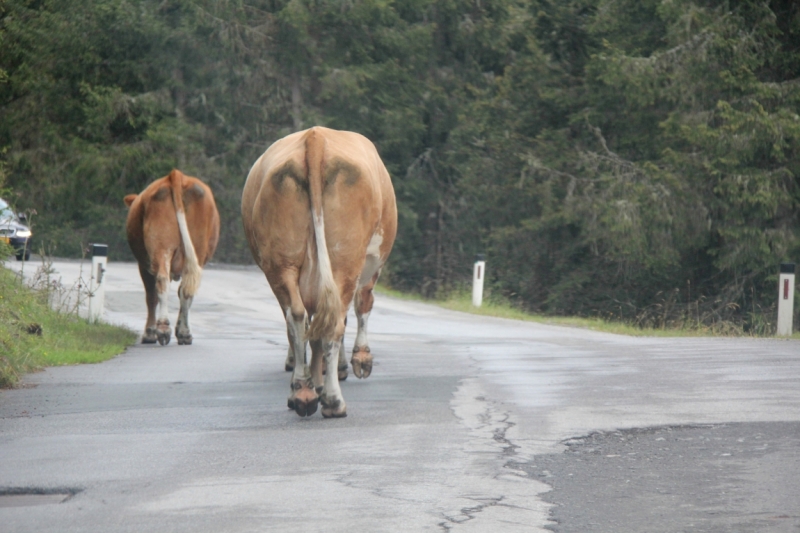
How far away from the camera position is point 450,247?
40781 mm

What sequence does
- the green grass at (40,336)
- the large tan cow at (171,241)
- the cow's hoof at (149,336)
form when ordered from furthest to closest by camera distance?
the cow's hoof at (149,336), the large tan cow at (171,241), the green grass at (40,336)

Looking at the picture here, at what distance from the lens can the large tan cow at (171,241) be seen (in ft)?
45.4

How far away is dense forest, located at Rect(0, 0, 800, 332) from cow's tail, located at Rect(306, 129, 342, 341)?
14.2 metres

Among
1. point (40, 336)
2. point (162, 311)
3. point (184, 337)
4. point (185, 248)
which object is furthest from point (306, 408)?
point (185, 248)

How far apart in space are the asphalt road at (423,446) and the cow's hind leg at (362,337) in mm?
173

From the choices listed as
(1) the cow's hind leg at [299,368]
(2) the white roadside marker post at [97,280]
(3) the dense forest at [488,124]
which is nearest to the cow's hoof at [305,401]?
(1) the cow's hind leg at [299,368]

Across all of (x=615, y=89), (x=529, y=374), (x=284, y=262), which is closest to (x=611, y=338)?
(x=529, y=374)

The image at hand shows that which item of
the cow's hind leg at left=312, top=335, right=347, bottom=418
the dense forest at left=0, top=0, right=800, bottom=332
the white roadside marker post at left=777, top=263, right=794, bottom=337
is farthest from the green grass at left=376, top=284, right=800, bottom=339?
the cow's hind leg at left=312, top=335, right=347, bottom=418

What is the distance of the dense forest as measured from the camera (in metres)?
24.9

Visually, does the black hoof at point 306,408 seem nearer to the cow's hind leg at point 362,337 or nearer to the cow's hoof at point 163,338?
the cow's hind leg at point 362,337

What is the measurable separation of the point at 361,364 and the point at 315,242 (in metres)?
2.09

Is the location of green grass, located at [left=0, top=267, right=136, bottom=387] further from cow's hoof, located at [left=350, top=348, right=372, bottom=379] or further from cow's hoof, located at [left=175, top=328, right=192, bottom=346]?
cow's hoof, located at [left=350, top=348, right=372, bottom=379]

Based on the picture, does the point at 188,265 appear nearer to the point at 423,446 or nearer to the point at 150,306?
the point at 150,306

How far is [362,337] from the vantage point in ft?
32.3
